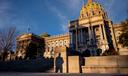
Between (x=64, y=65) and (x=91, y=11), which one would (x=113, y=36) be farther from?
(x=64, y=65)

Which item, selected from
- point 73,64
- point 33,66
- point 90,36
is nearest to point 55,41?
point 90,36

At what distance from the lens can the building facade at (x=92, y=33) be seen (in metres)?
67.5

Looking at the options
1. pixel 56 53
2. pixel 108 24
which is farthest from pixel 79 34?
pixel 56 53

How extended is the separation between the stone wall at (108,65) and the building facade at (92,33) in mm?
43845

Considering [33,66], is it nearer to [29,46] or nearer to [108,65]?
[108,65]

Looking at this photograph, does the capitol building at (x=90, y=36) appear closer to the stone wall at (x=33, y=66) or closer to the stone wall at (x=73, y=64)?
the stone wall at (x=33, y=66)

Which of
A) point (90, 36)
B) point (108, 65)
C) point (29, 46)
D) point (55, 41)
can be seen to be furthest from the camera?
point (55, 41)

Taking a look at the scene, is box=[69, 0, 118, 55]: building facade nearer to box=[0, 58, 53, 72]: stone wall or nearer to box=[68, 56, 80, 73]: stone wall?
box=[0, 58, 53, 72]: stone wall

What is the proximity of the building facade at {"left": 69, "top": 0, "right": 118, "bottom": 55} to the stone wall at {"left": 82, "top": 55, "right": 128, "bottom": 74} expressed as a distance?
43.8 meters

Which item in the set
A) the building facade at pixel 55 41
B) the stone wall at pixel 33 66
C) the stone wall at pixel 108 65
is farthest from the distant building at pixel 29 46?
the stone wall at pixel 108 65

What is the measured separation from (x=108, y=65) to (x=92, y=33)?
52570 millimetres

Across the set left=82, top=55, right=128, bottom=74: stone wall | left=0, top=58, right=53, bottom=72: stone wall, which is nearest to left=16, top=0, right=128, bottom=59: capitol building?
left=0, top=58, right=53, bottom=72: stone wall

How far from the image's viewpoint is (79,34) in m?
75.4

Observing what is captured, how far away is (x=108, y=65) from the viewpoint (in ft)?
64.0
